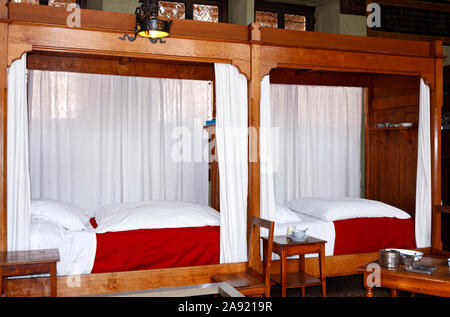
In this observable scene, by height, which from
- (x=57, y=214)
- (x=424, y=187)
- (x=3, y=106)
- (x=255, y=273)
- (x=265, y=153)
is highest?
(x=3, y=106)

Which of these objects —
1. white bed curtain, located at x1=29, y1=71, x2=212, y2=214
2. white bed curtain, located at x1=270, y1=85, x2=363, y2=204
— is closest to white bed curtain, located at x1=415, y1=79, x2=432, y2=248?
white bed curtain, located at x1=270, y1=85, x2=363, y2=204

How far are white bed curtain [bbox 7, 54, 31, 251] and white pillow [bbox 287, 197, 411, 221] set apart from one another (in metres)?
2.66

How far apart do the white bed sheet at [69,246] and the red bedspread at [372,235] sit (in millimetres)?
2236

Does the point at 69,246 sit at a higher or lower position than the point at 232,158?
lower

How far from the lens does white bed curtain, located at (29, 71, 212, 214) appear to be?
187 inches

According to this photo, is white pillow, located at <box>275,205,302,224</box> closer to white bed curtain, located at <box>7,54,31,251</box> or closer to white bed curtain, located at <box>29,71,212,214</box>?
white bed curtain, located at <box>29,71,212,214</box>

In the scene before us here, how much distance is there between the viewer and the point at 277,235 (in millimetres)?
4191

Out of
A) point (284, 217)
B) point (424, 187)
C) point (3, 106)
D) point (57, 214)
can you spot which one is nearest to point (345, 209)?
point (284, 217)

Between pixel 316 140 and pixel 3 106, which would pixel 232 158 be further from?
pixel 316 140

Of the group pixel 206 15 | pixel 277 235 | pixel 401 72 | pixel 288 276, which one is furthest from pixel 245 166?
pixel 206 15

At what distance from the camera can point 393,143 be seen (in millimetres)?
5645

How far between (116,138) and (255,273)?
2209 mm
